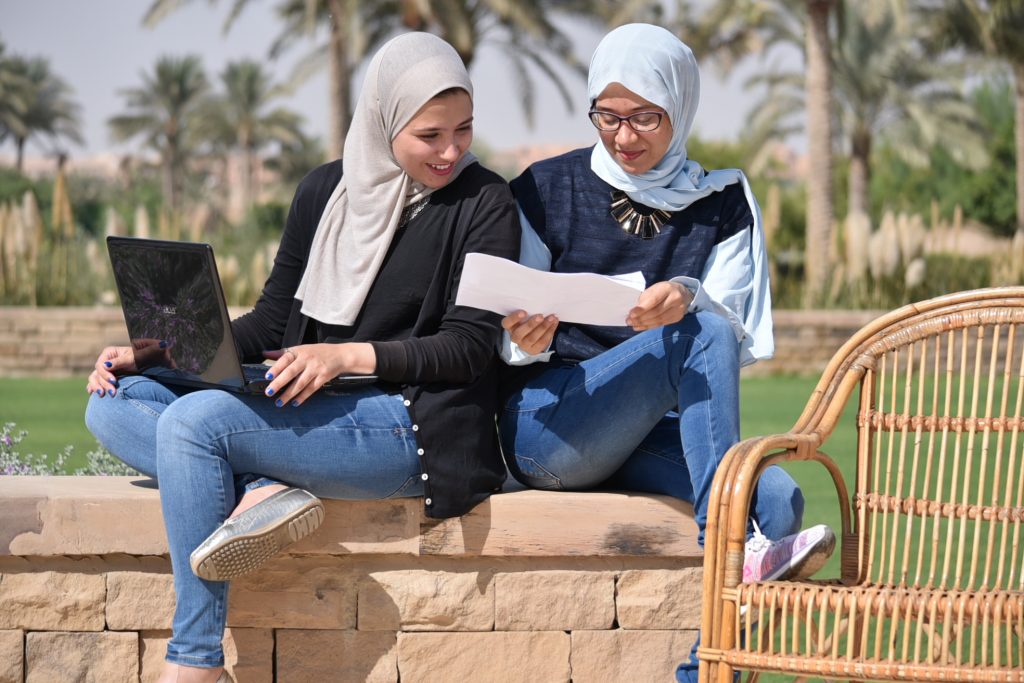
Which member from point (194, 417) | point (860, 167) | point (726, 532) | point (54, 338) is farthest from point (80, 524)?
point (860, 167)

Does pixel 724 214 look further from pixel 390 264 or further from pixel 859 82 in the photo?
pixel 859 82

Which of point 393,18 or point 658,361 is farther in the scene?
point 393,18

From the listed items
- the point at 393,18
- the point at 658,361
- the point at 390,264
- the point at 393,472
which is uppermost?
the point at 393,18

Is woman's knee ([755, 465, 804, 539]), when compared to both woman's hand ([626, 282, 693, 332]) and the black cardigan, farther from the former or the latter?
the black cardigan

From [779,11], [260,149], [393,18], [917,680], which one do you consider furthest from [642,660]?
[260,149]

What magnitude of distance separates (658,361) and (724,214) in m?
0.49

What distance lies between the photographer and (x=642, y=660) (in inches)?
109

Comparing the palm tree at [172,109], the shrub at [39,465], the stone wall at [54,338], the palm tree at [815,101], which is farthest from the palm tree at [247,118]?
the shrub at [39,465]

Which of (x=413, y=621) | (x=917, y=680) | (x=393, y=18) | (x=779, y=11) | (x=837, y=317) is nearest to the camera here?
(x=917, y=680)

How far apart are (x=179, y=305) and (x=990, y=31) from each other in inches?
734

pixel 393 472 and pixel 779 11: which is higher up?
pixel 779 11

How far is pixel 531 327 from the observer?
260 centimetres

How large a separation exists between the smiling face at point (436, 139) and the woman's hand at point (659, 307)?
546 millimetres

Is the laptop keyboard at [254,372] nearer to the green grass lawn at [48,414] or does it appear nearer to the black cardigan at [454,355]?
the black cardigan at [454,355]
